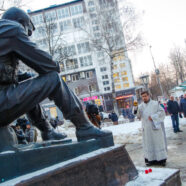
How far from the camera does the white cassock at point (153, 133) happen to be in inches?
183

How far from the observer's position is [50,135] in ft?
8.46

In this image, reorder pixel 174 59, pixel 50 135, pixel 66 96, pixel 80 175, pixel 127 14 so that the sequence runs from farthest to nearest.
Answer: pixel 174 59, pixel 127 14, pixel 50 135, pixel 66 96, pixel 80 175

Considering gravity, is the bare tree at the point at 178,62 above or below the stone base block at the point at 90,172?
above

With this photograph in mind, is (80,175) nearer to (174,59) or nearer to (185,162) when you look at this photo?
(185,162)

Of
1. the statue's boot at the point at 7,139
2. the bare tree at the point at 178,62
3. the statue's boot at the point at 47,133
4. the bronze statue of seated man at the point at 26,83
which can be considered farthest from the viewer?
the bare tree at the point at 178,62

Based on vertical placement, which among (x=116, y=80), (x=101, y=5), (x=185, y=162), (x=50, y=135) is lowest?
(x=185, y=162)

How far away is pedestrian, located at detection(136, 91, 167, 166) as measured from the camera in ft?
15.2

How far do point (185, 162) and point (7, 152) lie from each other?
375 cm

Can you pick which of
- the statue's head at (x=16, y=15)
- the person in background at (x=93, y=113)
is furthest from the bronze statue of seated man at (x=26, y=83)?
the person in background at (x=93, y=113)

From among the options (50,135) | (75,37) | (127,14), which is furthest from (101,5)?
(50,135)

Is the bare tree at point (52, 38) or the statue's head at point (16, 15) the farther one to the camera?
the bare tree at point (52, 38)

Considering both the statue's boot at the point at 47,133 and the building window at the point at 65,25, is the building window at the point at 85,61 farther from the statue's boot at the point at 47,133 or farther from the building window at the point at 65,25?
the statue's boot at the point at 47,133

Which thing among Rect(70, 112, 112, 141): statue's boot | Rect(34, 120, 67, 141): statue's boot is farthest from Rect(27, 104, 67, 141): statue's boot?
Rect(70, 112, 112, 141): statue's boot

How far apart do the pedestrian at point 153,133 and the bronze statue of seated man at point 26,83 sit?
278cm
